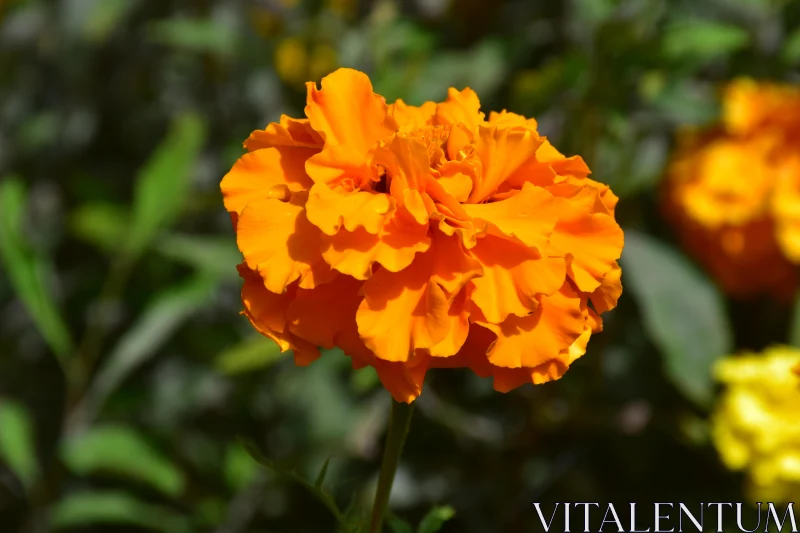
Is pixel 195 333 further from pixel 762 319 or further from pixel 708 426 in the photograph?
pixel 762 319

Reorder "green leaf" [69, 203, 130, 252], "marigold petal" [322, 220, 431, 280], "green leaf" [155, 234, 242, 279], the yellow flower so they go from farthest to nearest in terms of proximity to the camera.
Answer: "green leaf" [69, 203, 130, 252], "green leaf" [155, 234, 242, 279], the yellow flower, "marigold petal" [322, 220, 431, 280]

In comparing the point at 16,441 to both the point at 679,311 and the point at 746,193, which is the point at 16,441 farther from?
the point at 746,193

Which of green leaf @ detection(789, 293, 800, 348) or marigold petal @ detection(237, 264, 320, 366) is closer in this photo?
marigold petal @ detection(237, 264, 320, 366)

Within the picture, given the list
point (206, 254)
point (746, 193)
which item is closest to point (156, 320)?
point (206, 254)

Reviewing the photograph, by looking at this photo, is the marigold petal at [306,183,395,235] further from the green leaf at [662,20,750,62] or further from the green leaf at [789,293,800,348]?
the green leaf at [789,293,800,348]

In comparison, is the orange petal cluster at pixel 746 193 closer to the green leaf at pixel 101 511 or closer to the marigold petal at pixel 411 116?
the marigold petal at pixel 411 116

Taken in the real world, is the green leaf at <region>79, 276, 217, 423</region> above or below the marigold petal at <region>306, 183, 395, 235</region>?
below

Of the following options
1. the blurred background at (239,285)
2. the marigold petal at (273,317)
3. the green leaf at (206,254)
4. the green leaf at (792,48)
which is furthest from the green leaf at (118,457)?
the green leaf at (792,48)

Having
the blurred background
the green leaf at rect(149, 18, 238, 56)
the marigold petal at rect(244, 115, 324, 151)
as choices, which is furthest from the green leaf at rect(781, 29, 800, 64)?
the marigold petal at rect(244, 115, 324, 151)
